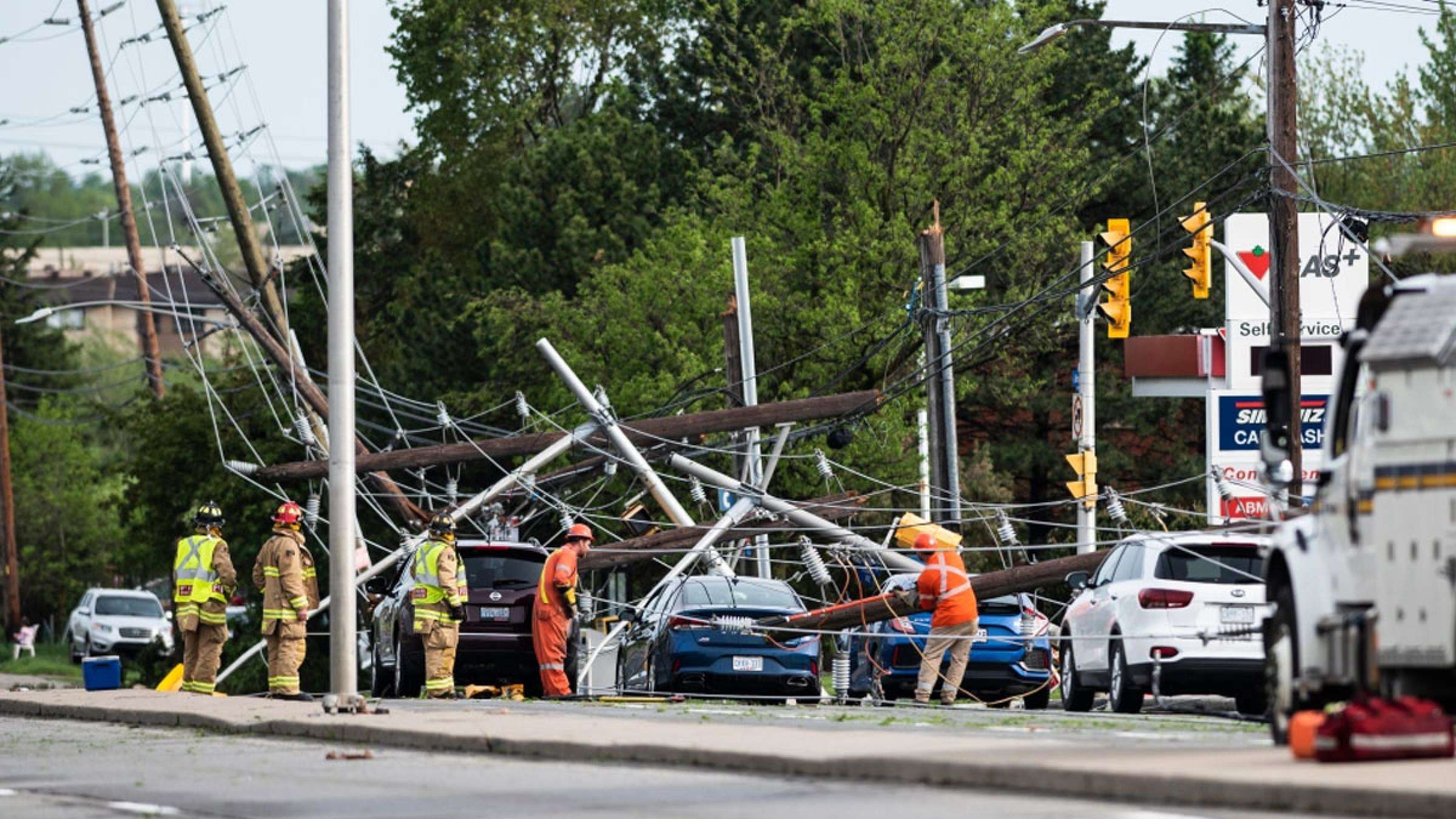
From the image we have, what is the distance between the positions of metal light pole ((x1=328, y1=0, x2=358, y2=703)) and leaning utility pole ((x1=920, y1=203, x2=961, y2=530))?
13002 mm

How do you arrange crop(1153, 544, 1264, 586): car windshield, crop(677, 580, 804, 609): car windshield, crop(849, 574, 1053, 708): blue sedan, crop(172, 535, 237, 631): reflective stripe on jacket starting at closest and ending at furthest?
1. crop(1153, 544, 1264, 586): car windshield
2. crop(172, 535, 237, 631): reflective stripe on jacket
3. crop(677, 580, 804, 609): car windshield
4. crop(849, 574, 1053, 708): blue sedan

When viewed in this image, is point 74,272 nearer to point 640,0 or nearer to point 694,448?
point 640,0

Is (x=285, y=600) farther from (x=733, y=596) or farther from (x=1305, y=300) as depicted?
(x=1305, y=300)

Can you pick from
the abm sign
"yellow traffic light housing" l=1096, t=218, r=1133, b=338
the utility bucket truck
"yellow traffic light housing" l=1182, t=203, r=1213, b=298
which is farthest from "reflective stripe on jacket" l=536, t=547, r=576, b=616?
the utility bucket truck

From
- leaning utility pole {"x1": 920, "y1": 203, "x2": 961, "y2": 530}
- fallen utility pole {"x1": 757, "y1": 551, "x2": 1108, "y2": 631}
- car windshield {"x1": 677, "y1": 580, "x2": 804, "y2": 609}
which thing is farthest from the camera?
leaning utility pole {"x1": 920, "y1": 203, "x2": 961, "y2": 530}

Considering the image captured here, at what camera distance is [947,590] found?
24094mm

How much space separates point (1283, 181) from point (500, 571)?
889 centimetres

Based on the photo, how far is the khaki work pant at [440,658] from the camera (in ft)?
80.1

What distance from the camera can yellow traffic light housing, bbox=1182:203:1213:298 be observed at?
30016 millimetres

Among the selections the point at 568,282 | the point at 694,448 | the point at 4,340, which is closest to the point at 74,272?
the point at 4,340

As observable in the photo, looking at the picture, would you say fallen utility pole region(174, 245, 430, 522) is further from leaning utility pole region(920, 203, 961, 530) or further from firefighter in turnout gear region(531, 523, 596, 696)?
firefighter in turnout gear region(531, 523, 596, 696)

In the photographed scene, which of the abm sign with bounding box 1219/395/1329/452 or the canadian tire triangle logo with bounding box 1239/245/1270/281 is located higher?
the canadian tire triangle logo with bounding box 1239/245/1270/281

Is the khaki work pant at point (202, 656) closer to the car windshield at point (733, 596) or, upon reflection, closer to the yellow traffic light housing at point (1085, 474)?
the car windshield at point (733, 596)

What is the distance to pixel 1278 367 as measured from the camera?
1292cm
